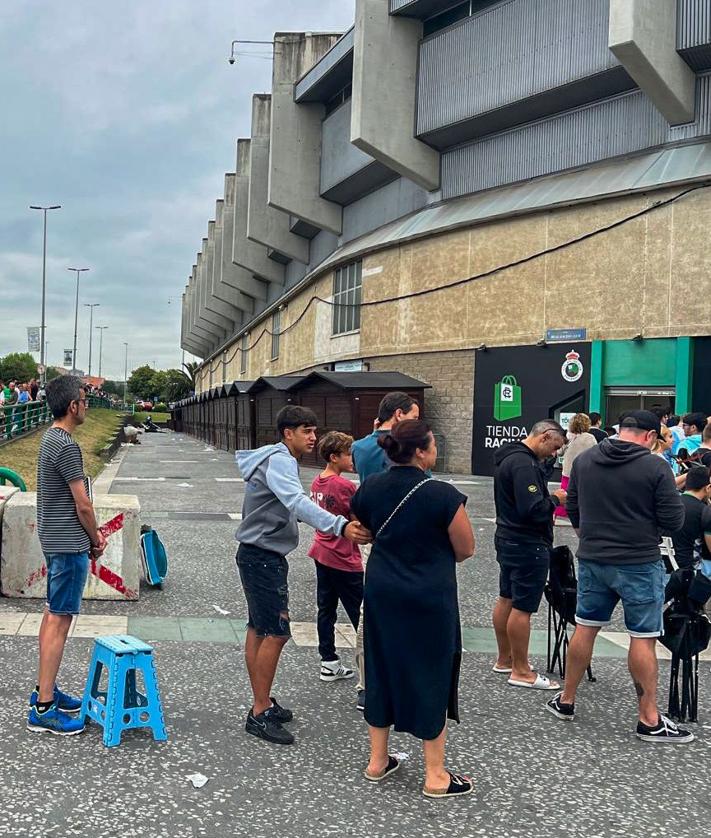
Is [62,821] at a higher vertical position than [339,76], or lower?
lower

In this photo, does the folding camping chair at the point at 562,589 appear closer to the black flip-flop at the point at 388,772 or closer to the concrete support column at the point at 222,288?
the black flip-flop at the point at 388,772

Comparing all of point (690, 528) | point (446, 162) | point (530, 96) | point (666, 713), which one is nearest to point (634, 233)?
point (530, 96)

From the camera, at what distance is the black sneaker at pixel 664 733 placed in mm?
4863

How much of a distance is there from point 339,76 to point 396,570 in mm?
32028

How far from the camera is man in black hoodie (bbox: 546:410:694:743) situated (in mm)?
4898

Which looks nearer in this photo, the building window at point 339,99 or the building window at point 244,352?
the building window at point 339,99

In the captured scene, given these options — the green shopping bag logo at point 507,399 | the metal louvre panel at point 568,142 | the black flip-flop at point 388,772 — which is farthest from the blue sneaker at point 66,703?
the green shopping bag logo at point 507,399

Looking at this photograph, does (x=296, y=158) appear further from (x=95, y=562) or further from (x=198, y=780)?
(x=198, y=780)

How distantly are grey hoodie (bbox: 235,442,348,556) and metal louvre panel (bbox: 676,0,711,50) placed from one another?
18.7 m

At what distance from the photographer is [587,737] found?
4.93m

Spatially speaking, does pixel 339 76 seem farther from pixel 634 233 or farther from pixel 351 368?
pixel 634 233

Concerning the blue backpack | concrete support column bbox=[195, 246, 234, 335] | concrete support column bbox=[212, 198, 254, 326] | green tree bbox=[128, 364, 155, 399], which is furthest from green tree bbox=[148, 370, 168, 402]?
the blue backpack

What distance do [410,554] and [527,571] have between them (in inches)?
76.2

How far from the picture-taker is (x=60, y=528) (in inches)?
188
